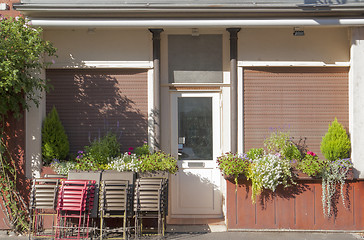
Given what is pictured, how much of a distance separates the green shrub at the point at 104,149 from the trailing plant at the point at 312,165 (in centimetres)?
334

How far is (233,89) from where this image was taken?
846 cm

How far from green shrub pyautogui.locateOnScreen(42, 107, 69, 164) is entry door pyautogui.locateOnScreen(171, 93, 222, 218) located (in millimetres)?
2116

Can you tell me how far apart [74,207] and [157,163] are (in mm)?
1619

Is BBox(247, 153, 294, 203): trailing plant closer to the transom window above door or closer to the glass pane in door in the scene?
the glass pane in door

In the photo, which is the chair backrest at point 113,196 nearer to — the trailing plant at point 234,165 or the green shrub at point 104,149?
the green shrub at point 104,149

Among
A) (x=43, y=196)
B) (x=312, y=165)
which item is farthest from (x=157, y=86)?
(x=312, y=165)

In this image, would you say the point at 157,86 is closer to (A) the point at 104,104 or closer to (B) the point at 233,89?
(A) the point at 104,104

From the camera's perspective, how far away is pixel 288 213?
8000 mm

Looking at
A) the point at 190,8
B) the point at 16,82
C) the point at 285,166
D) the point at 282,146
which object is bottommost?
the point at 285,166

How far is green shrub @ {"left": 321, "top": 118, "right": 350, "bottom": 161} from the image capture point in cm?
803

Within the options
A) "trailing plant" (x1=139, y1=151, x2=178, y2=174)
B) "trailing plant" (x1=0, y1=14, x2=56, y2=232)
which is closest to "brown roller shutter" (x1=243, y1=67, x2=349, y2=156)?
"trailing plant" (x1=139, y1=151, x2=178, y2=174)

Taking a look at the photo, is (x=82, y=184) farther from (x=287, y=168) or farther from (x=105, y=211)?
(x=287, y=168)

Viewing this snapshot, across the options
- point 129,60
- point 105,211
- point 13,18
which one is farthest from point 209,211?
A: point 13,18

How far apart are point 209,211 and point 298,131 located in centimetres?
232
